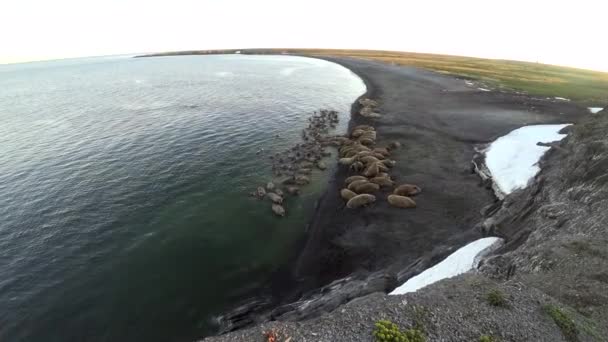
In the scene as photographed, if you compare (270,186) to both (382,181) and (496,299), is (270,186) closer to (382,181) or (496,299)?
(382,181)

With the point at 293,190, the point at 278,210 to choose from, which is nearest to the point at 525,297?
the point at 278,210

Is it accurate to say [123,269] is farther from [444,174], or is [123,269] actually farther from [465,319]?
[444,174]

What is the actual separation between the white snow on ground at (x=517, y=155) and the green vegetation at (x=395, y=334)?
24.4 metres

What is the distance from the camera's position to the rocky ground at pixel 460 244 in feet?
46.0

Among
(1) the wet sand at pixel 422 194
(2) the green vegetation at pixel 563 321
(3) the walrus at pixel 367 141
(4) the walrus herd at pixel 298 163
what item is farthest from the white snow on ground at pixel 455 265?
(3) the walrus at pixel 367 141

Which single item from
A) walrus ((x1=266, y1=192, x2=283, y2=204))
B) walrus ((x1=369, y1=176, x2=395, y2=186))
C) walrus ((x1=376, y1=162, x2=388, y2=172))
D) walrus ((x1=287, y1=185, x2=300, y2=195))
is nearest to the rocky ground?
walrus ((x1=376, y1=162, x2=388, y2=172))

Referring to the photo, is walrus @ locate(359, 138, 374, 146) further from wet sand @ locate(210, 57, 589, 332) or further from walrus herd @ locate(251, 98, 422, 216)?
wet sand @ locate(210, 57, 589, 332)

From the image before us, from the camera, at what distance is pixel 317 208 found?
115 feet

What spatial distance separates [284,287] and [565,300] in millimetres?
17808

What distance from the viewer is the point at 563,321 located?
13758 mm

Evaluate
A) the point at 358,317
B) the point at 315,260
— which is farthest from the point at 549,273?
the point at 315,260

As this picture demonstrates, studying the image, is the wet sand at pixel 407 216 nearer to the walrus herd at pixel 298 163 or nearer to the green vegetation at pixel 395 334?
the walrus herd at pixel 298 163

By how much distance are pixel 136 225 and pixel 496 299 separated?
31668mm

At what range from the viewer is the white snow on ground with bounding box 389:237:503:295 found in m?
21.0
